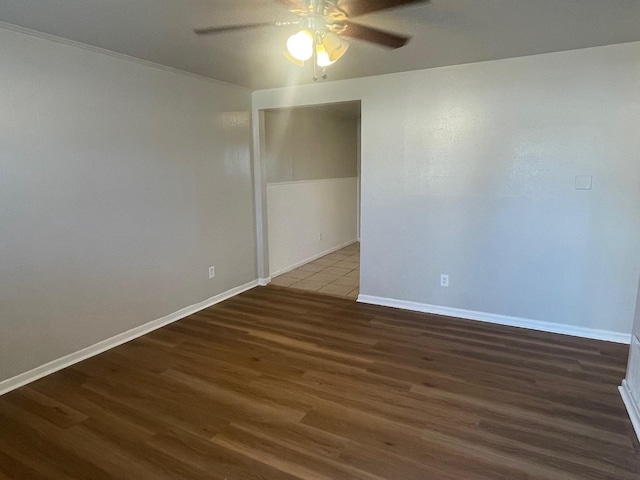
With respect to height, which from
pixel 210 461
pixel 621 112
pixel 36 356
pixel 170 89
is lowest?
pixel 210 461

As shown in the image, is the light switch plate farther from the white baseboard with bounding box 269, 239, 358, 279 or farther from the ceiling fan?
the white baseboard with bounding box 269, 239, 358, 279

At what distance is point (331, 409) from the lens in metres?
2.21

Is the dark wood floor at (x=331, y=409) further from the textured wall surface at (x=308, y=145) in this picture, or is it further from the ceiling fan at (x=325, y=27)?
the textured wall surface at (x=308, y=145)

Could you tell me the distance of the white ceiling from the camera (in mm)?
2064

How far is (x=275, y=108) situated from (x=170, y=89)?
3.96ft

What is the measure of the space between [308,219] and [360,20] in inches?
145

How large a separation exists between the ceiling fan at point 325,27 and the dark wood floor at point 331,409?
6.41 ft

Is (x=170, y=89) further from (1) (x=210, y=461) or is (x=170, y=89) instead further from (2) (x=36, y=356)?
(1) (x=210, y=461)

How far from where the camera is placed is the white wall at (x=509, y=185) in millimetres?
2881

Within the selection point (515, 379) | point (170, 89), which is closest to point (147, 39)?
point (170, 89)

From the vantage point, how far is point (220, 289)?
410cm

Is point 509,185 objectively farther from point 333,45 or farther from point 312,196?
point 312,196

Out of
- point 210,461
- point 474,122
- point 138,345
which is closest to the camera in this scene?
point 210,461

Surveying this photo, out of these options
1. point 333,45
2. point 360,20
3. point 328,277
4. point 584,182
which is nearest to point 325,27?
point 333,45
